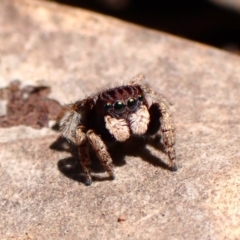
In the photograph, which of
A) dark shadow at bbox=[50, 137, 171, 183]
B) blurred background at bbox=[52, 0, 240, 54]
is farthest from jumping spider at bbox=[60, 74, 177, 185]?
blurred background at bbox=[52, 0, 240, 54]

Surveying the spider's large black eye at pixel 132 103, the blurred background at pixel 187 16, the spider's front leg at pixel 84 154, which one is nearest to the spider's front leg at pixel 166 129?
the spider's large black eye at pixel 132 103

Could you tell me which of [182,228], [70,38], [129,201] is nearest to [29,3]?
[70,38]

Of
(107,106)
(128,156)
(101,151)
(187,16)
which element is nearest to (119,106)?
(107,106)

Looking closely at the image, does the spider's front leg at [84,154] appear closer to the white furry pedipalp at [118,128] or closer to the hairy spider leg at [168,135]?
the white furry pedipalp at [118,128]

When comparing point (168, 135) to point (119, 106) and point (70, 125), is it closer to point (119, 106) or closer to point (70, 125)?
point (119, 106)

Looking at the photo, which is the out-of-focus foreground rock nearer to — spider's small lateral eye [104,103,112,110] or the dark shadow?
the dark shadow

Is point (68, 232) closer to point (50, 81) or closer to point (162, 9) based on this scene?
point (50, 81)

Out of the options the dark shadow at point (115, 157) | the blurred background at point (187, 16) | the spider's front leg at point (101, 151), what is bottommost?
the blurred background at point (187, 16)
